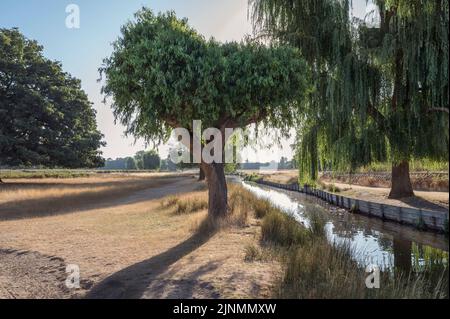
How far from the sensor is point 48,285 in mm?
7559

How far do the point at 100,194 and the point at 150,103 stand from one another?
21251 mm

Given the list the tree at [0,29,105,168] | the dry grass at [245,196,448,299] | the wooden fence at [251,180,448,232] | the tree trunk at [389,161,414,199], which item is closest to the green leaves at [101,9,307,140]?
the dry grass at [245,196,448,299]

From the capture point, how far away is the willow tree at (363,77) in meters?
17.0

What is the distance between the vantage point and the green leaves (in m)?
12.0

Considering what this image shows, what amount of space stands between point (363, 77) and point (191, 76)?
1027cm

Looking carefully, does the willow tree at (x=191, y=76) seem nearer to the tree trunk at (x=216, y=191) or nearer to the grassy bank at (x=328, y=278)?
the tree trunk at (x=216, y=191)

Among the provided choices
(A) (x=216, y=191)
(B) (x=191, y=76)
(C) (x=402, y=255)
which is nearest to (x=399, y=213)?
(C) (x=402, y=255)

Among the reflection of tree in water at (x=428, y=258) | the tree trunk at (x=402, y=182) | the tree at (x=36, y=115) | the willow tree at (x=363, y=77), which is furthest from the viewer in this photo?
the tree at (x=36, y=115)

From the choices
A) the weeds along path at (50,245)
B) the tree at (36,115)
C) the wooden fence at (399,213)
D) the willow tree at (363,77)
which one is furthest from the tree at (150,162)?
the willow tree at (363,77)

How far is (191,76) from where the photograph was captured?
1181 cm

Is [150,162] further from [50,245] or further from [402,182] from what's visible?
[50,245]

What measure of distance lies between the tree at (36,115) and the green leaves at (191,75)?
27.6 metres
